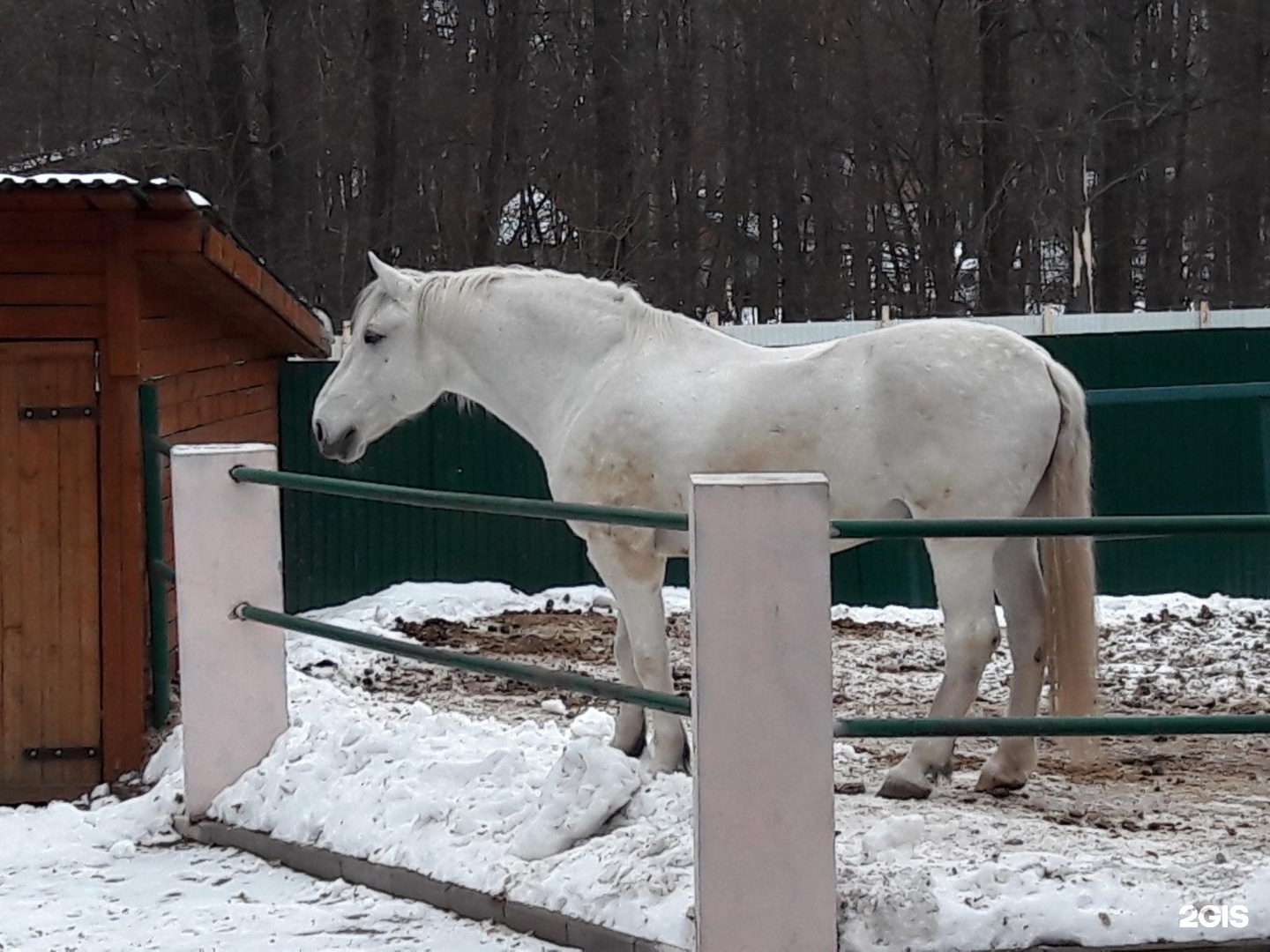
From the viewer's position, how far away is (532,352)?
18.6ft

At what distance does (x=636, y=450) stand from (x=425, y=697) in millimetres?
2412

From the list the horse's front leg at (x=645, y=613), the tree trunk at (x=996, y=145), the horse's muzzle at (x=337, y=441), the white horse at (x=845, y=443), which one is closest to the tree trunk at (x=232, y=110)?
the tree trunk at (x=996, y=145)

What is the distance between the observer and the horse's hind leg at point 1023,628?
494 centimetres

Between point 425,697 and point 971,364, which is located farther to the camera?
point 425,697

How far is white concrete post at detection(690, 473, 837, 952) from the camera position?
3.43 meters

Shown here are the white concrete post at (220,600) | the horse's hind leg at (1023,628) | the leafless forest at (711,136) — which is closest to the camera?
the horse's hind leg at (1023,628)

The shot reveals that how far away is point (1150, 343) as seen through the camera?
10430 millimetres

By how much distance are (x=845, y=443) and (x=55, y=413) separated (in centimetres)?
314

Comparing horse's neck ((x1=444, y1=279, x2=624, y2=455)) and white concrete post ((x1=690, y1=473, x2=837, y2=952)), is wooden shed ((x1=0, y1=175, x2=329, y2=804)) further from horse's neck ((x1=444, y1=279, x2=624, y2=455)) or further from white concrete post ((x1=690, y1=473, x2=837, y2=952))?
white concrete post ((x1=690, y1=473, x2=837, y2=952))

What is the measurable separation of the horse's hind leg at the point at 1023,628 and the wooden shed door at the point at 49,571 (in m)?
3.49

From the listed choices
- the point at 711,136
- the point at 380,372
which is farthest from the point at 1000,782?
the point at 711,136

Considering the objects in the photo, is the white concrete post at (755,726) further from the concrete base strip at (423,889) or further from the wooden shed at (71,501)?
the wooden shed at (71,501)

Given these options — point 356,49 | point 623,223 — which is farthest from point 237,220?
point 623,223

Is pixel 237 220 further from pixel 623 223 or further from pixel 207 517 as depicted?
pixel 207 517
